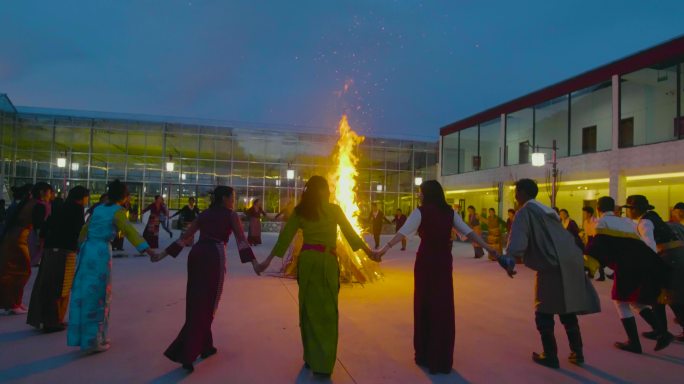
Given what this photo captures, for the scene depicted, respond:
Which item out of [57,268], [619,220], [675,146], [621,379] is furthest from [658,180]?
[57,268]

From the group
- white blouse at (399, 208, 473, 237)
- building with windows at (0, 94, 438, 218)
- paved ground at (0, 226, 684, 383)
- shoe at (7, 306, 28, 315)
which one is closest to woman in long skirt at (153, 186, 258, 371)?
paved ground at (0, 226, 684, 383)

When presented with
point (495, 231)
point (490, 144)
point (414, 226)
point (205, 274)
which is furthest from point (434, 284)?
point (490, 144)

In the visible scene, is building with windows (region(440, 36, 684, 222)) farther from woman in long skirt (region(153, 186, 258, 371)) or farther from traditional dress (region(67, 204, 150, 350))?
traditional dress (region(67, 204, 150, 350))

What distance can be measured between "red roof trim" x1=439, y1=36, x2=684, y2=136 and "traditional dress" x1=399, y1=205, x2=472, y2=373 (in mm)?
17424

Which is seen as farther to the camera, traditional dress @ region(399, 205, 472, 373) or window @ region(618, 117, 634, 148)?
window @ region(618, 117, 634, 148)

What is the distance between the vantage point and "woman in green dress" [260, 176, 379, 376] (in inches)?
162

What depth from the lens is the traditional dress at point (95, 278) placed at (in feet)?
15.1

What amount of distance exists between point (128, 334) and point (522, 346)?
14.8 feet

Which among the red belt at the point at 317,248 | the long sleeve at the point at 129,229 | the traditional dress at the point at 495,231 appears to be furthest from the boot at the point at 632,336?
the traditional dress at the point at 495,231

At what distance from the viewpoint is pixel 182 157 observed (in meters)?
33.4

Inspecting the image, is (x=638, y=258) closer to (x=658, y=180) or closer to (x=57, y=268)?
(x=57, y=268)

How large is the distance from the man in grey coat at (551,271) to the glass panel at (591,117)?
765 inches

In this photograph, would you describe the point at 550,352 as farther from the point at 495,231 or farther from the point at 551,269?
the point at 495,231

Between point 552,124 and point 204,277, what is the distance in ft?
86.8
